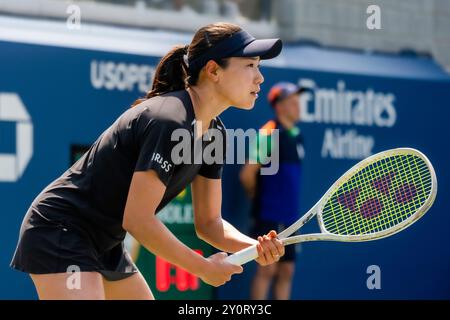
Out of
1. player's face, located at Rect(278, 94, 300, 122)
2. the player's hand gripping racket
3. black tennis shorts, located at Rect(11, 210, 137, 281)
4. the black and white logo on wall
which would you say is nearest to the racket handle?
the player's hand gripping racket

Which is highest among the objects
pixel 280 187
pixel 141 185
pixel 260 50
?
pixel 260 50

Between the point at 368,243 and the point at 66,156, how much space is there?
258cm

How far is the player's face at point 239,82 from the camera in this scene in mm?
3668

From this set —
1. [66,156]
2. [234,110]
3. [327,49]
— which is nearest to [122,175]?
[66,156]

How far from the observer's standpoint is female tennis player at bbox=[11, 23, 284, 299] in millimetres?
3420

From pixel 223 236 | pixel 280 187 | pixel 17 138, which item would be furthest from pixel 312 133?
pixel 223 236

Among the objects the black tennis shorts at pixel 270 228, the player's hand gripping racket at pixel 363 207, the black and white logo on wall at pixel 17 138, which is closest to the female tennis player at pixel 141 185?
the player's hand gripping racket at pixel 363 207

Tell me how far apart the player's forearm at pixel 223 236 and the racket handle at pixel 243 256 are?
202 mm

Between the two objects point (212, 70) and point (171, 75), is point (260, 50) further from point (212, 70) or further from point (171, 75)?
point (171, 75)

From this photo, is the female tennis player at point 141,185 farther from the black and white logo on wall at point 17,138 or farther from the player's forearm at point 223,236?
the black and white logo on wall at point 17,138

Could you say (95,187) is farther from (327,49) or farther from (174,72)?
(327,49)

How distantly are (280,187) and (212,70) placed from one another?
3307 mm

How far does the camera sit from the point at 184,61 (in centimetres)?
378

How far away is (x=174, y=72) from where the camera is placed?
149 inches
